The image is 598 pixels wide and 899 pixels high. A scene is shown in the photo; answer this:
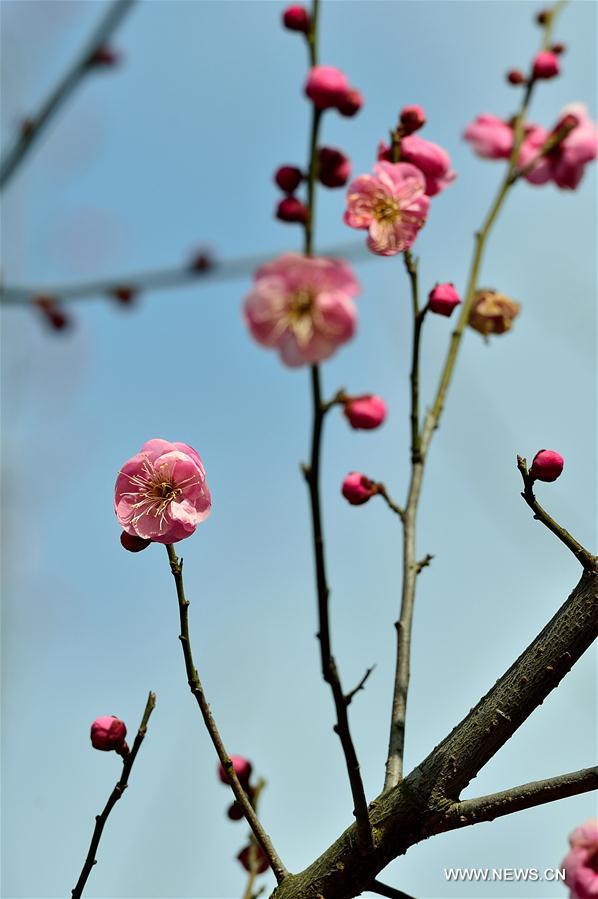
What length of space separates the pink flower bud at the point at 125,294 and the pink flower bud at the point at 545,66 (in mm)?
1293

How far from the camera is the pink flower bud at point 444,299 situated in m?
2.04

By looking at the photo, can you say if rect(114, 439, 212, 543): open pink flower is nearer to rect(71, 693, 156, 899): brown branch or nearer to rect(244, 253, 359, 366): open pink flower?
rect(71, 693, 156, 899): brown branch

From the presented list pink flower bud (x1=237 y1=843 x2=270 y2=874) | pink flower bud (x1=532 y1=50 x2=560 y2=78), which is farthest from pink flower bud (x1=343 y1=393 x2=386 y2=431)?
pink flower bud (x1=532 y1=50 x2=560 y2=78)

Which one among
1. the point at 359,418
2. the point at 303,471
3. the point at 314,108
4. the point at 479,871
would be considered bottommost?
the point at 479,871

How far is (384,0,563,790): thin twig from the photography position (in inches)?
69.6

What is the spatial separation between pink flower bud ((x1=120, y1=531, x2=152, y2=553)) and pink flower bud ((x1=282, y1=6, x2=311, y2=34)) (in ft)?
3.27

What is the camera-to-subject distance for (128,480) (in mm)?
1843

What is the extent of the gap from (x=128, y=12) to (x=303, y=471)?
98cm

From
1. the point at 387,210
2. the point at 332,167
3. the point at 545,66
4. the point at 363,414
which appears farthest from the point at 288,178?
the point at 545,66

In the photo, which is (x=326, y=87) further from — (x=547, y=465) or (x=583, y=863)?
(x=583, y=863)

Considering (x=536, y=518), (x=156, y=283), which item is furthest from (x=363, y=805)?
(x=156, y=283)

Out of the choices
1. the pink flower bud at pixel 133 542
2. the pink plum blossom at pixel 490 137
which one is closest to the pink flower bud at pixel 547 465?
the pink flower bud at pixel 133 542

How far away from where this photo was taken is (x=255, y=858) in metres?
1.91

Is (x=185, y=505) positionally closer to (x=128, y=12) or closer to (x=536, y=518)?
(x=536, y=518)
